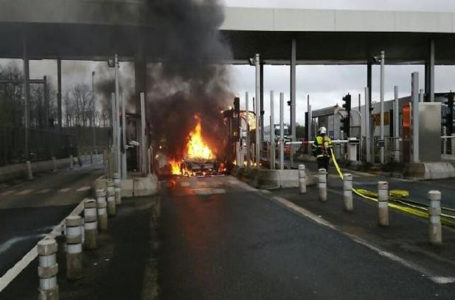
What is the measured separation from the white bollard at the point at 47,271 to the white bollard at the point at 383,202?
5141mm

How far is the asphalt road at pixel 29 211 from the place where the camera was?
7.38m

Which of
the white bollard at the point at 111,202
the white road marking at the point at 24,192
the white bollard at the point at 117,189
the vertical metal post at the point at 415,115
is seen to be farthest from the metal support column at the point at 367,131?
the white road marking at the point at 24,192

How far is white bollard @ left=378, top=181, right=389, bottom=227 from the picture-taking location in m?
7.76

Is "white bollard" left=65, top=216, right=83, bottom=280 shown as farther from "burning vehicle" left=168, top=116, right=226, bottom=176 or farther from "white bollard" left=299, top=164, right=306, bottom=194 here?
"burning vehicle" left=168, top=116, right=226, bottom=176

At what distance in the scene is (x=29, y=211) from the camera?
36.7 feet

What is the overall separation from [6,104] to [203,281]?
108 feet

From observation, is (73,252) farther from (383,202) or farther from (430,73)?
(430,73)

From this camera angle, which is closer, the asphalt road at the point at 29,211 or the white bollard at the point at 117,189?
the asphalt road at the point at 29,211

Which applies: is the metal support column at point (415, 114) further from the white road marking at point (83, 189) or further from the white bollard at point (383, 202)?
the white road marking at point (83, 189)

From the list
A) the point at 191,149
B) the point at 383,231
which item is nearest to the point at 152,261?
the point at 383,231

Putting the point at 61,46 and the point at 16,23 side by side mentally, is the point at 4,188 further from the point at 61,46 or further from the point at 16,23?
the point at 61,46

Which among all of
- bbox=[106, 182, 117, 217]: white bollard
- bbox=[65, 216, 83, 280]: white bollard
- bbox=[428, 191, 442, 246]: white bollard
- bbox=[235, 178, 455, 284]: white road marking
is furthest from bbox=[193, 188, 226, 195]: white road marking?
bbox=[65, 216, 83, 280]: white bollard

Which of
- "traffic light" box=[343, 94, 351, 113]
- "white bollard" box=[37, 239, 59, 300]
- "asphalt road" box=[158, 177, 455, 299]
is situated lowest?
"asphalt road" box=[158, 177, 455, 299]

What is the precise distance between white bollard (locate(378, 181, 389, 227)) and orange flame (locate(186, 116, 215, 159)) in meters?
14.0
